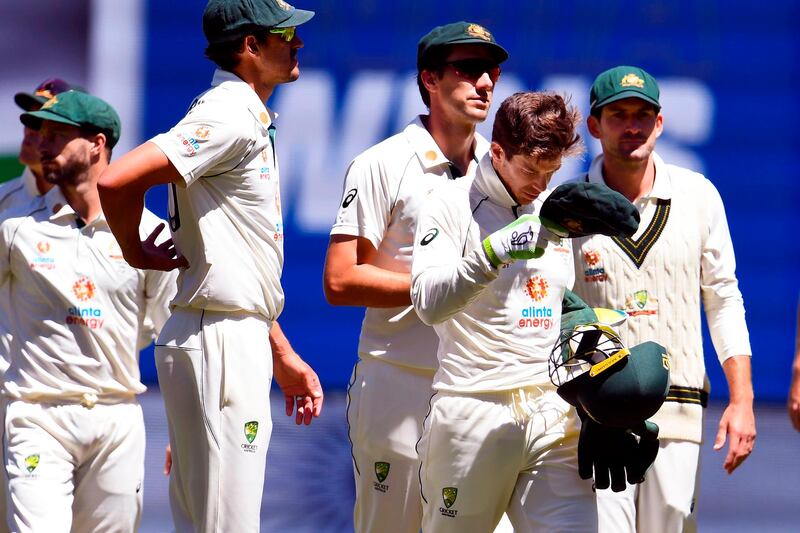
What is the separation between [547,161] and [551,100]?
169mm

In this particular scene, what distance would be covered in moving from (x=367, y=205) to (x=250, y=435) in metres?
0.85

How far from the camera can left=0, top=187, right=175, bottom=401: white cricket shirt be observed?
4.62m

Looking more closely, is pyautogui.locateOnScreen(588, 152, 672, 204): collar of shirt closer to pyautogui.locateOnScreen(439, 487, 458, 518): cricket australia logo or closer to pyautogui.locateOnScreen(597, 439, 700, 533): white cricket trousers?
pyautogui.locateOnScreen(597, 439, 700, 533): white cricket trousers

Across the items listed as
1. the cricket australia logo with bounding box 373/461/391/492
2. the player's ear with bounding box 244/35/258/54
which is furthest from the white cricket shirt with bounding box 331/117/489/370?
the player's ear with bounding box 244/35/258/54

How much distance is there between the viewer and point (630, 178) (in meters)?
4.27

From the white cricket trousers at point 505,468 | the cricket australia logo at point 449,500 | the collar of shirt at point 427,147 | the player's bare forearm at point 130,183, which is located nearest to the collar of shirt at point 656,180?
the collar of shirt at point 427,147

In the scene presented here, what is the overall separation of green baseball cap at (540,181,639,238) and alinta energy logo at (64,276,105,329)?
202 centimetres

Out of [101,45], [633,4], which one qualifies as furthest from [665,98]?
[101,45]

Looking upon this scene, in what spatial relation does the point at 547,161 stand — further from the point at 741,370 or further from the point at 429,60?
the point at 741,370

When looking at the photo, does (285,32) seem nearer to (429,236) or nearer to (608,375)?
(429,236)

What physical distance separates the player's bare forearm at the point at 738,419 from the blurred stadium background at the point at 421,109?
5.01 feet

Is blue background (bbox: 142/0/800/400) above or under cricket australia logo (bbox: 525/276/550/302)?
above

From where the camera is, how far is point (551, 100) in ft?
11.5

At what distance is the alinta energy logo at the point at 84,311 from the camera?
4.63 metres
